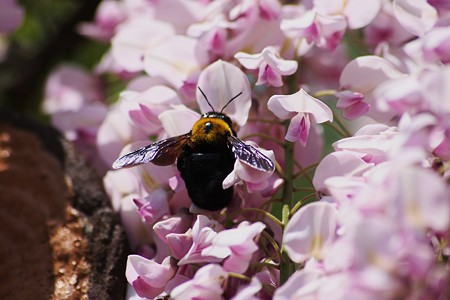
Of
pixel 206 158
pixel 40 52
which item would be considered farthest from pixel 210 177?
pixel 40 52

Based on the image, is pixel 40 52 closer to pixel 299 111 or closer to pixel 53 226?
pixel 53 226

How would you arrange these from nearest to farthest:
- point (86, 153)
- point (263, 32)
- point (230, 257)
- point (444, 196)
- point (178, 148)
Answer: point (444, 196)
point (230, 257)
point (178, 148)
point (263, 32)
point (86, 153)

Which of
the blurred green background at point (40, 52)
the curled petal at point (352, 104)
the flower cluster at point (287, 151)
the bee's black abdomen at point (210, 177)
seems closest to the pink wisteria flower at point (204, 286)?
the flower cluster at point (287, 151)

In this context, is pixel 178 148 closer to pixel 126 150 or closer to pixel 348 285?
pixel 126 150

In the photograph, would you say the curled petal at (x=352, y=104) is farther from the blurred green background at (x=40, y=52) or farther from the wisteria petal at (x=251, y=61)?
the blurred green background at (x=40, y=52)

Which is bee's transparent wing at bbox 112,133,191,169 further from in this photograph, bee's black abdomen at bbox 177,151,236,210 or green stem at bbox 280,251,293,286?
green stem at bbox 280,251,293,286

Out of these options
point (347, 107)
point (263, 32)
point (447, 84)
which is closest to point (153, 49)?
point (263, 32)

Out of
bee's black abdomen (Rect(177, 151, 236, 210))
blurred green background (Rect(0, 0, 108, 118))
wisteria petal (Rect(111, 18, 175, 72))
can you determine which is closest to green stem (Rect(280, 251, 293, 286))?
bee's black abdomen (Rect(177, 151, 236, 210))
